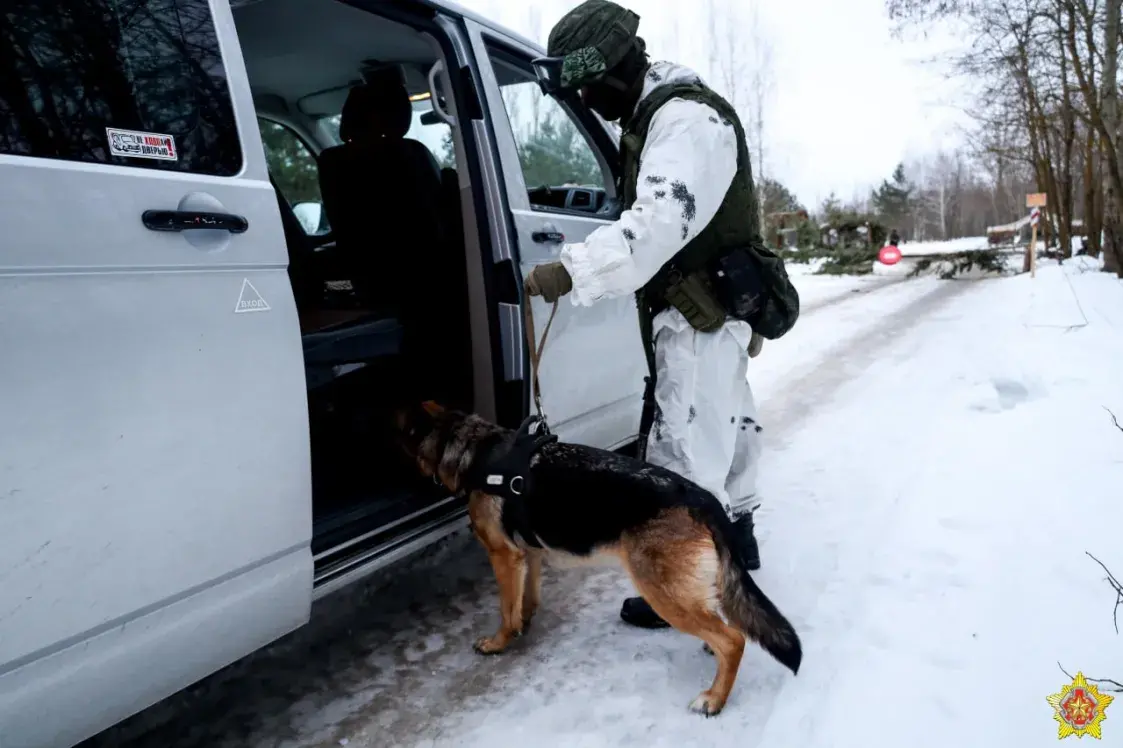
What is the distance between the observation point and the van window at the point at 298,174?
4301mm

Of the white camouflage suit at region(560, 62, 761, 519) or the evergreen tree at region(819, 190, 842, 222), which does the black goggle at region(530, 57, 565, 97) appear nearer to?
the white camouflage suit at region(560, 62, 761, 519)

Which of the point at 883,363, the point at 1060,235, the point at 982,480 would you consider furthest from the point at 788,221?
the point at 982,480

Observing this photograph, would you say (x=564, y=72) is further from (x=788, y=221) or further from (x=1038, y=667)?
(x=788, y=221)

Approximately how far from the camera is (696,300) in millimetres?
2412

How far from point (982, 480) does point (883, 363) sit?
3.26m

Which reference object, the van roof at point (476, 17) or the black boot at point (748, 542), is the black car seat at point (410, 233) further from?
the black boot at point (748, 542)

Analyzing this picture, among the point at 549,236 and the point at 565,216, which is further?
the point at 565,216

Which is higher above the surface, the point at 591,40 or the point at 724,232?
the point at 591,40

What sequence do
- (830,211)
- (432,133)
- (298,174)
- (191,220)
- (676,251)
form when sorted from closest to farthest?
(191,220)
(676,251)
(432,133)
(298,174)
(830,211)

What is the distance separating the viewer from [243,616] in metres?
1.71

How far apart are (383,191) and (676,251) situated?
166cm

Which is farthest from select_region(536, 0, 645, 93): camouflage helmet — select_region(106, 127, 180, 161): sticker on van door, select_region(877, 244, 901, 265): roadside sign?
select_region(877, 244, 901, 265): roadside sign

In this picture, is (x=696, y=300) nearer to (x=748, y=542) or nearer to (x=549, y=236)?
(x=549, y=236)

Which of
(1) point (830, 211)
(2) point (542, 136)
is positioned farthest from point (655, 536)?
(1) point (830, 211)
